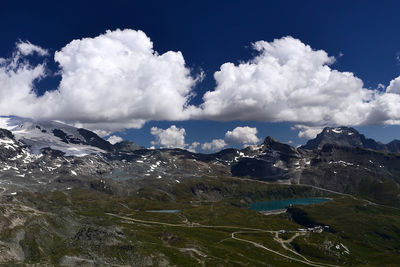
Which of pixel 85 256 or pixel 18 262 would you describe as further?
pixel 85 256

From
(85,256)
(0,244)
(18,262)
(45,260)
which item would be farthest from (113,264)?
(0,244)

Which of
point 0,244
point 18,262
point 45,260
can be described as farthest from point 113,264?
point 0,244

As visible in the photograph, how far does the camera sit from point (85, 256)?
199625mm

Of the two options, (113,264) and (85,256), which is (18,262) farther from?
(113,264)

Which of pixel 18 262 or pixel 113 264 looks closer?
pixel 18 262

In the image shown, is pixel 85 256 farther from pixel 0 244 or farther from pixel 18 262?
pixel 0 244

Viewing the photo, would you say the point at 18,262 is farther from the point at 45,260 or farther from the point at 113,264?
the point at 113,264

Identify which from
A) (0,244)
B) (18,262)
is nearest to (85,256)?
(18,262)

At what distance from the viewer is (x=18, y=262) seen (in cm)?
18638

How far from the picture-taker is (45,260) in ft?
633

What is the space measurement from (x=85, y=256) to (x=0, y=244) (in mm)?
45382

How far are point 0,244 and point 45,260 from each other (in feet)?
90.1

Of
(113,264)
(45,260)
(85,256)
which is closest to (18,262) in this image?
(45,260)

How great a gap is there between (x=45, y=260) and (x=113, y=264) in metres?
34.7
